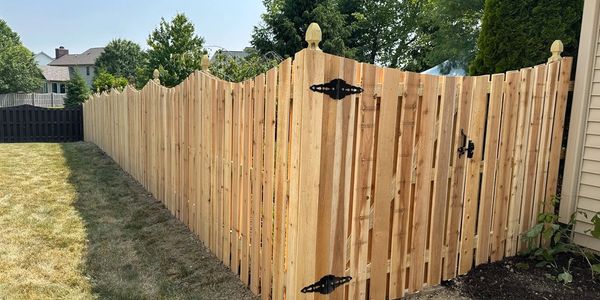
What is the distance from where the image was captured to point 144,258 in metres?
3.92

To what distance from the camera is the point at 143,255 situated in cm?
399

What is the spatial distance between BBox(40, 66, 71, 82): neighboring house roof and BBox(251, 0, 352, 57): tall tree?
41.1 m

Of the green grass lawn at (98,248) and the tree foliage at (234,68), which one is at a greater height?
the tree foliage at (234,68)

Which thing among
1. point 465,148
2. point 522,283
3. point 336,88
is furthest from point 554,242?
point 336,88

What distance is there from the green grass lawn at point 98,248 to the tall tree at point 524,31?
3635 millimetres

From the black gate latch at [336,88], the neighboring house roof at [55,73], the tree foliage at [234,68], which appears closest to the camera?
the black gate latch at [336,88]

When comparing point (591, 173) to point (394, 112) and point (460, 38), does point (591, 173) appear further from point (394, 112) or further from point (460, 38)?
point (460, 38)

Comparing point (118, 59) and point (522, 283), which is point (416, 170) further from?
point (118, 59)

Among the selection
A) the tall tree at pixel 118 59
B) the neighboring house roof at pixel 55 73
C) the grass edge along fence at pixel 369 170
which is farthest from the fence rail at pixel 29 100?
the grass edge along fence at pixel 369 170

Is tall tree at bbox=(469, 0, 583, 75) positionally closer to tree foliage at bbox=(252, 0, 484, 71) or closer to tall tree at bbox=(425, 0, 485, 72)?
tall tree at bbox=(425, 0, 485, 72)

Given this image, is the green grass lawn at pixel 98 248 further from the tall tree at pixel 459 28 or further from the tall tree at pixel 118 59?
the tall tree at pixel 118 59

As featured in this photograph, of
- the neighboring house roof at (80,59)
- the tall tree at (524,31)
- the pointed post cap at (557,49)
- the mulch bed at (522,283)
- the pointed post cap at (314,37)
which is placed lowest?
the mulch bed at (522,283)

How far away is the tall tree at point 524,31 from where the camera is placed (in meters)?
4.16

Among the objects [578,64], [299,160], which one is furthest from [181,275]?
[578,64]
